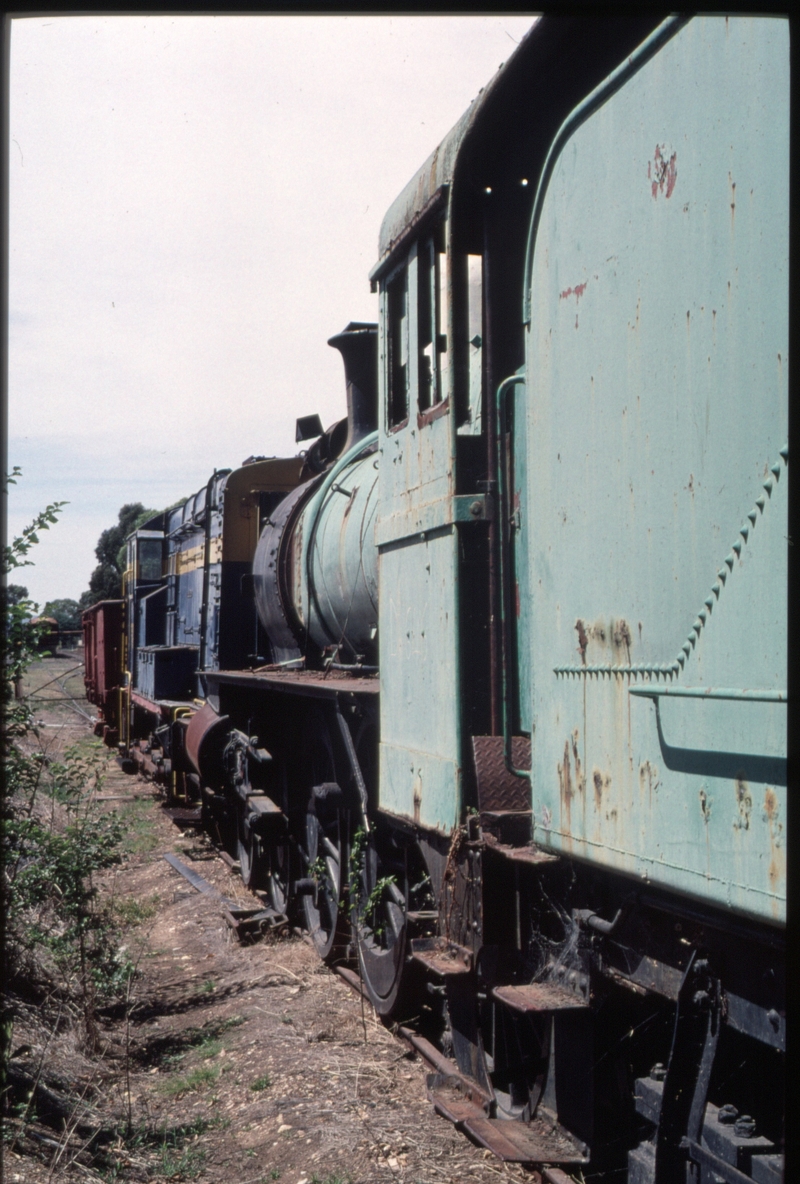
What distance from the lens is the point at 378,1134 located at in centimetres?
425

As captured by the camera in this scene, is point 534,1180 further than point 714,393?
Yes

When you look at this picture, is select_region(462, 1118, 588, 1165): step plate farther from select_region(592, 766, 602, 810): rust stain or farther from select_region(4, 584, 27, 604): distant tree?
select_region(4, 584, 27, 604): distant tree

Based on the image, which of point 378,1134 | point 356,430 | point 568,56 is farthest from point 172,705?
point 568,56

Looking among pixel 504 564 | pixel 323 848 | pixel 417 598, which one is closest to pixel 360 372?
pixel 323 848

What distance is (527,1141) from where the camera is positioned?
357 centimetres

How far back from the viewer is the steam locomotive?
6.78 feet

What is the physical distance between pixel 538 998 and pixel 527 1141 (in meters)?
0.64

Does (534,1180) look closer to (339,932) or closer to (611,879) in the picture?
(611,879)

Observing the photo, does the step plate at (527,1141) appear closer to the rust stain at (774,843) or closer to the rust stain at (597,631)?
the rust stain at (597,631)

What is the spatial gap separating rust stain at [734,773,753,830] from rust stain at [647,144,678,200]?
1.28 meters

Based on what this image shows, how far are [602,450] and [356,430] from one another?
17.2 ft

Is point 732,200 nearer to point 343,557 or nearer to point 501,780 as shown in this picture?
point 501,780

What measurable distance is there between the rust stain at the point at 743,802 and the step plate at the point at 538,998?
1439 millimetres

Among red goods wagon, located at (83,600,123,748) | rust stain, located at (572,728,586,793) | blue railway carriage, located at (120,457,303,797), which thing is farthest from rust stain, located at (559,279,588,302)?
red goods wagon, located at (83,600,123,748)
